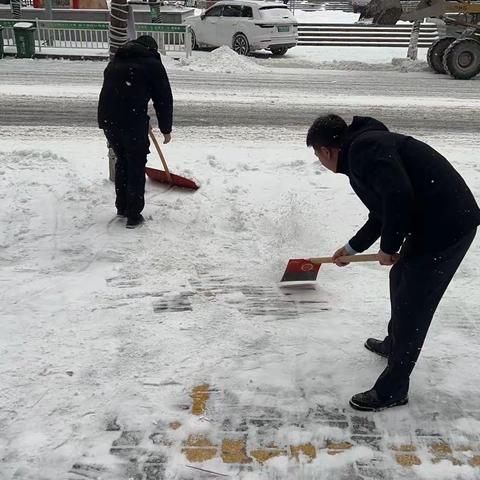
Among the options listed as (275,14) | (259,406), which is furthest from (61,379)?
(275,14)

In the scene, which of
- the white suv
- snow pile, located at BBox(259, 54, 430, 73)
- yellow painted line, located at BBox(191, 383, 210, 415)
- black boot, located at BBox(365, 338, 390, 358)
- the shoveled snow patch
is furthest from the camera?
the white suv

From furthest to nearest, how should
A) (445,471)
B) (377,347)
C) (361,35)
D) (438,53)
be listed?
(361,35) → (438,53) → (377,347) → (445,471)

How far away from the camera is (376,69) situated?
53.6ft

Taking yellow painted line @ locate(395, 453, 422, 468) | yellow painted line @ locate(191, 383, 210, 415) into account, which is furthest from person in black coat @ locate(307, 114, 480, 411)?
yellow painted line @ locate(191, 383, 210, 415)

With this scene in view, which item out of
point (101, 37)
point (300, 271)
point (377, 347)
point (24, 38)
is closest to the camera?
point (377, 347)

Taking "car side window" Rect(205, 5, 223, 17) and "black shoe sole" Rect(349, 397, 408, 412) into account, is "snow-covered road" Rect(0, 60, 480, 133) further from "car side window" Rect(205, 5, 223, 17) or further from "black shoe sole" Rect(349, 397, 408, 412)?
"black shoe sole" Rect(349, 397, 408, 412)

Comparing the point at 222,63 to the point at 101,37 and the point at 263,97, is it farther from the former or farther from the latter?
the point at 101,37

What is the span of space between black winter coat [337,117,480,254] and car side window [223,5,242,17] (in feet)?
53.2

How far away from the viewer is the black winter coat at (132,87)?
4742 millimetres

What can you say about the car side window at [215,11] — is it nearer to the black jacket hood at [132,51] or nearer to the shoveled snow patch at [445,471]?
the black jacket hood at [132,51]

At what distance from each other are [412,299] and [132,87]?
124 inches

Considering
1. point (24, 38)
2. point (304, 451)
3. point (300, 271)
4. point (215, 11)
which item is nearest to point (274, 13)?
point (215, 11)

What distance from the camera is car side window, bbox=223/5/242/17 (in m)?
17.4

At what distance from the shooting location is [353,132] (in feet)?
8.71
